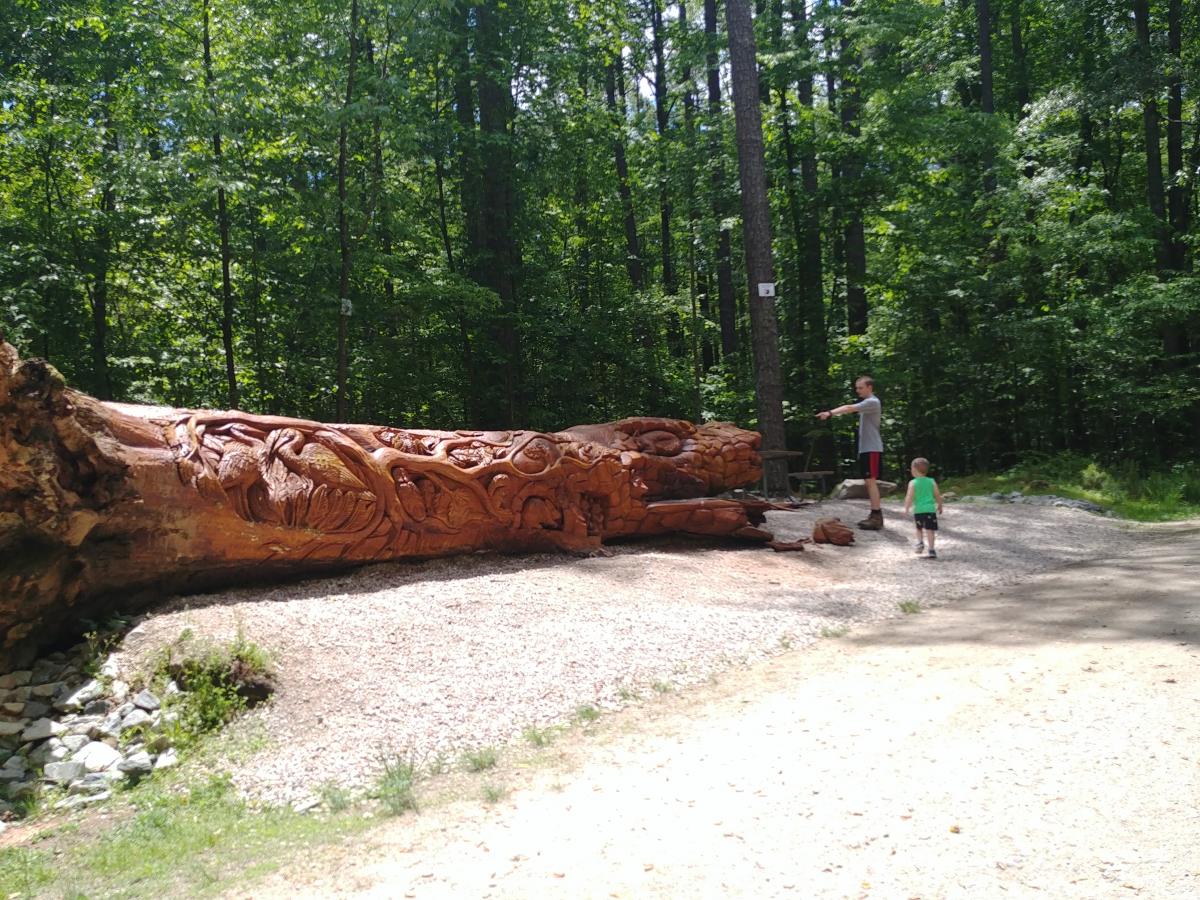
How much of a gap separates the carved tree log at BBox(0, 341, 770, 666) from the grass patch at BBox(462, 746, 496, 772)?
9.22ft

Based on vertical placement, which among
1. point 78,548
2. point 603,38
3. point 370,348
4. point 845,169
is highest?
point 603,38

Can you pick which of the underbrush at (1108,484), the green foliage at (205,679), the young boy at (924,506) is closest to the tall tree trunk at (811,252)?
the underbrush at (1108,484)

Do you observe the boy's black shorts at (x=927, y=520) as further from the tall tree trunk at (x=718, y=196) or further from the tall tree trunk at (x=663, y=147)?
the tall tree trunk at (x=663, y=147)

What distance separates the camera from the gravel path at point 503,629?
163 inches

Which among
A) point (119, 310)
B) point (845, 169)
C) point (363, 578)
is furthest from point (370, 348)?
point (845, 169)

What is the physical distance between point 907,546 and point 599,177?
39.9 ft

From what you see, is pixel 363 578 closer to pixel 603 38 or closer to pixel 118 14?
pixel 118 14

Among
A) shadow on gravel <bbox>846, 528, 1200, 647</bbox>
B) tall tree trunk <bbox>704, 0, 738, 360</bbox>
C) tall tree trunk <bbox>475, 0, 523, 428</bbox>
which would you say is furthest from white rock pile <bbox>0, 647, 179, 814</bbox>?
tall tree trunk <bbox>704, 0, 738, 360</bbox>

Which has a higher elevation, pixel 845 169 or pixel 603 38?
pixel 603 38

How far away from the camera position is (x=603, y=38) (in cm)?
1788

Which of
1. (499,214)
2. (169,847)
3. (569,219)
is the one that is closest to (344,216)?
(499,214)

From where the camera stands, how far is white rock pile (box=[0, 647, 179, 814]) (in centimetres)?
390

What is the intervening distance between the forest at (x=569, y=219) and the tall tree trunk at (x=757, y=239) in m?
0.43

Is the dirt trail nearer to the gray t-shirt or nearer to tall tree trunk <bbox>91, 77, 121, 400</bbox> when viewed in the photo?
the gray t-shirt
